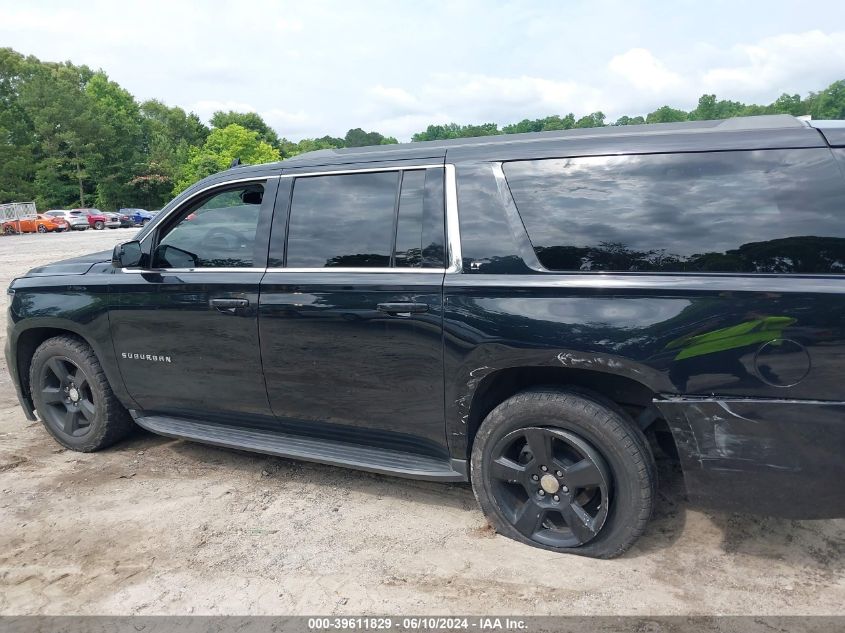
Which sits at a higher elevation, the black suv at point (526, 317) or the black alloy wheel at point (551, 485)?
the black suv at point (526, 317)

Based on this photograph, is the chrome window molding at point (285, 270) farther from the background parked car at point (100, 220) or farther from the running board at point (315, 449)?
the background parked car at point (100, 220)

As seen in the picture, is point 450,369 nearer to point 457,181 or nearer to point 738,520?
point 457,181

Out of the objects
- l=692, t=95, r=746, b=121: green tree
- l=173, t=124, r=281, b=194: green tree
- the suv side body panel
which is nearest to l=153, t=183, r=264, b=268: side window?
the suv side body panel

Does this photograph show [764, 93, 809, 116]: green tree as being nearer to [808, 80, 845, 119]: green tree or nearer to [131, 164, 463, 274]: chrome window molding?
[808, 80, 845, 119]: green tree

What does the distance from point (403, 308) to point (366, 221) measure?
54cm

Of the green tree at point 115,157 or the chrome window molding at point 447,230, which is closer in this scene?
the chrome window molding at point 447,230

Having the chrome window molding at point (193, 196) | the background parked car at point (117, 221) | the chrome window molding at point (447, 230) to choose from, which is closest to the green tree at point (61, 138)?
the background parked car at point (117, 221)

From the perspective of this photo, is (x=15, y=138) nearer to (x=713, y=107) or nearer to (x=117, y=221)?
(x=117, y=221)

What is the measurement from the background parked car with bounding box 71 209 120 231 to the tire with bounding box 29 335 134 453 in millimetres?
40856

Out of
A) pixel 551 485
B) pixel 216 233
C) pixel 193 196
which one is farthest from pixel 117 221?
pixel 551 485

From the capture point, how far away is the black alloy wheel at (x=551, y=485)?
2.67m

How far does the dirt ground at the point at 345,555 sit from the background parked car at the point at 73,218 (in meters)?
39.9

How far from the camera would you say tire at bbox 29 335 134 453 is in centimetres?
407

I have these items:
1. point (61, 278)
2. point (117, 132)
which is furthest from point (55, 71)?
point (61, 278)
